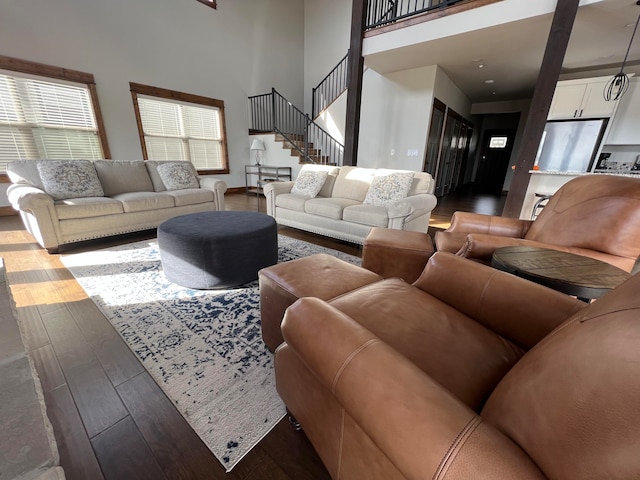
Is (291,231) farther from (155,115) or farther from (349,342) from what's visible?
(155,115)

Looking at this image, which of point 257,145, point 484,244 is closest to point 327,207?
point 484,244

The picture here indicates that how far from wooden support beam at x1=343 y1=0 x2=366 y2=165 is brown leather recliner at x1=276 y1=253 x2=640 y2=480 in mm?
3839

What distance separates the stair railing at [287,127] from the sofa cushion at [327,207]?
3430mm

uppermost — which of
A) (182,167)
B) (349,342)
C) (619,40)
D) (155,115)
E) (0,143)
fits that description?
(619,40)

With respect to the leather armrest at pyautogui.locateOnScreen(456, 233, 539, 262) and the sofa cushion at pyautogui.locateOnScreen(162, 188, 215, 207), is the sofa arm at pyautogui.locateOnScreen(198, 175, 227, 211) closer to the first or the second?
the sofa cushion at pyautogui.locateOnScreen(162, 188, 215, 207)

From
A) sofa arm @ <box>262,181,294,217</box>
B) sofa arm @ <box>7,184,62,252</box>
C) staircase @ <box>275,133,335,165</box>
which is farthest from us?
staircase @ <box>275,133,335,165</box>

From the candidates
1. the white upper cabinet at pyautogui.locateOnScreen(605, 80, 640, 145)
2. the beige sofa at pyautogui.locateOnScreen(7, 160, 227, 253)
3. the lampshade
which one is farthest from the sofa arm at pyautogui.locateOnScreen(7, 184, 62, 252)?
the white upper cabinet at pyautogui.locateOnScreen(605, 80, 640, 145)

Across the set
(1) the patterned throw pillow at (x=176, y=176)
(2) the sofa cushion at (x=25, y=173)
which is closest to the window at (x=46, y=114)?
(2) the sofa cushion at (x=25, y=173)

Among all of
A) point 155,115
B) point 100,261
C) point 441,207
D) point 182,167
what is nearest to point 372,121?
point 441,207

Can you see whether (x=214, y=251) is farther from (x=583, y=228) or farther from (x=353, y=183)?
(x=583, y=228)

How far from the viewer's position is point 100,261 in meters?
2.51

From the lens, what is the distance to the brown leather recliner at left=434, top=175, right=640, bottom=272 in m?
1.45

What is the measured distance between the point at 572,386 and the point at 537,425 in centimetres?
9

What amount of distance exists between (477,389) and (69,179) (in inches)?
161
